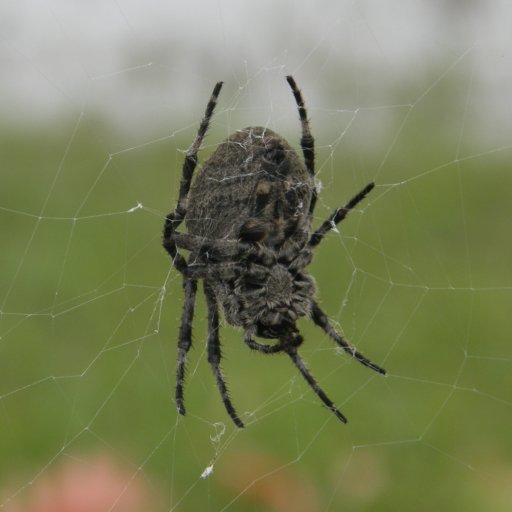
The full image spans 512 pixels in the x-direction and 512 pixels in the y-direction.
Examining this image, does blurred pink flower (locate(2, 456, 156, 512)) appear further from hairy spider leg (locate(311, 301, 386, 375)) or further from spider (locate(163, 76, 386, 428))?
hairy spider leg (locate(311, 301, 386, 375))

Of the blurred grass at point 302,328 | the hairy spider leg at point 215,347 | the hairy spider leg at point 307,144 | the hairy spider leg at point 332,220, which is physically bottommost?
the blurred grass at point 302,328

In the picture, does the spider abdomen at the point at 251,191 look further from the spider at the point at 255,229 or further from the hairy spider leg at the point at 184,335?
the hairy spider leg at the point at 184,335

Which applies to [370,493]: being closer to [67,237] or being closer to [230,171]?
[230,171]

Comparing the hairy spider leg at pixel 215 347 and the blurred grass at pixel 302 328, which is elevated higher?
the hairy spider leg at pixel 215 347

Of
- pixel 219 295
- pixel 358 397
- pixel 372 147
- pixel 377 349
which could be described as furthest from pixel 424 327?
pixel 219 295

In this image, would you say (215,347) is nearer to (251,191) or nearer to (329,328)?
(329,328)

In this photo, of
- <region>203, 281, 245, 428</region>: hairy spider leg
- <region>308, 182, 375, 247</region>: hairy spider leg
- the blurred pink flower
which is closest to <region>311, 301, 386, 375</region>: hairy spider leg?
<region>308, 182, 375, 247</region>: hairy spider leg

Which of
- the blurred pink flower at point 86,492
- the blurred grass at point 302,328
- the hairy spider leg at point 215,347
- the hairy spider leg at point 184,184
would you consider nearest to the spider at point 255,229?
the hairy spider leg at point 184,184
